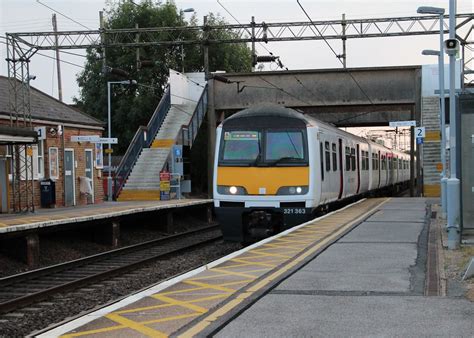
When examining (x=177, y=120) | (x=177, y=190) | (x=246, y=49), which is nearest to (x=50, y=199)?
(x=177, y=190)

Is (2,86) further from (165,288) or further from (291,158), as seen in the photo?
(165,288)

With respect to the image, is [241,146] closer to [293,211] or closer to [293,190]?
[293,190]

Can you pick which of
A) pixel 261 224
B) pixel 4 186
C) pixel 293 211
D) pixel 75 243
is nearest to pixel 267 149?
pixel 293 211

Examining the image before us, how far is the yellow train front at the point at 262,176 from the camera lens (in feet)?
44.7

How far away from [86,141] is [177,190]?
5.86 meters

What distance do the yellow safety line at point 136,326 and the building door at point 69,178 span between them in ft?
70.7

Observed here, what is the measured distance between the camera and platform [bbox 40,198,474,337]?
Answer: 5414 mm

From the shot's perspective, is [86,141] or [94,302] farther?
[86,141]

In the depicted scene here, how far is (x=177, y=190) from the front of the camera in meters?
31.7

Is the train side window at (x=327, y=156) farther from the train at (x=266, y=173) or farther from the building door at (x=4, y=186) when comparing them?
the building door at (x=4, y=186)

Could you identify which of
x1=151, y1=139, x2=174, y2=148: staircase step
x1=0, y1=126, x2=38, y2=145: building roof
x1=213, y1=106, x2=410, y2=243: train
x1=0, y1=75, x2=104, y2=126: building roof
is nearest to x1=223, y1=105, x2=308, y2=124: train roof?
x1=213, y1=106, x2=410, y2=243: train

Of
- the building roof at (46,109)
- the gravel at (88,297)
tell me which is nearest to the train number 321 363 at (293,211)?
the gravel at (88,297)

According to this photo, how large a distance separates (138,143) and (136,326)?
1126 inches

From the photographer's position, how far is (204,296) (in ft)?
22.2
